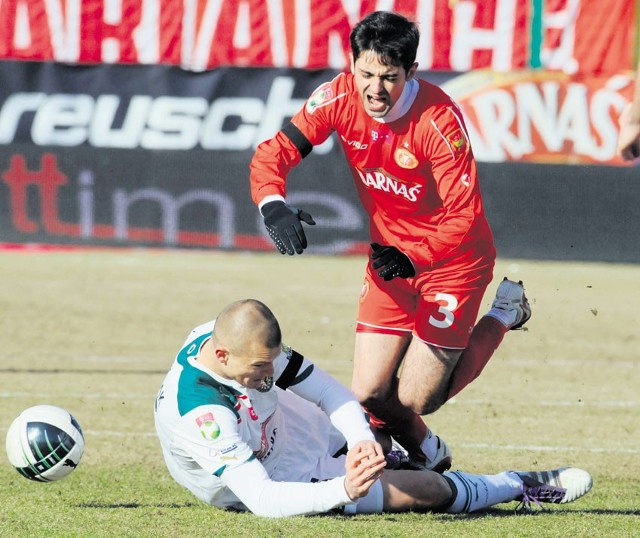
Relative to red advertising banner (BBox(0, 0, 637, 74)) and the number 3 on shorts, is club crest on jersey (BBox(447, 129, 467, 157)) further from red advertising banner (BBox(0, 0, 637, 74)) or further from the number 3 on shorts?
red advertising banner (BBox(0, 0, 637, 74))

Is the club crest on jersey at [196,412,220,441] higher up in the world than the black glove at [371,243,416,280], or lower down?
lower down

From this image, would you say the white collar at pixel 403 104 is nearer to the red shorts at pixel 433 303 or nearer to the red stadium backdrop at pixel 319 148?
the red shorts at pixel 433 303

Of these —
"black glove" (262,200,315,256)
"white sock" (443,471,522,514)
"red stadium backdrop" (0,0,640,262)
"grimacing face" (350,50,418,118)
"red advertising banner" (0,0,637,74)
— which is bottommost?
"red stadium backdrop" (0,0,640,262)

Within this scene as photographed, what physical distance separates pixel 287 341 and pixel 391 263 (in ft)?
21.0

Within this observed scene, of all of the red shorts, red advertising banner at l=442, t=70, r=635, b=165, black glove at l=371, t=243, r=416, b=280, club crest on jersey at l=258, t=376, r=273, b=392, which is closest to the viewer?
club crest on jersey at l=258, t=376, r=273, b=392

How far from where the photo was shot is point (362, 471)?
6.15 metres

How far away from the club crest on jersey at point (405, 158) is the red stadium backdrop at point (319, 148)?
41.1 feet

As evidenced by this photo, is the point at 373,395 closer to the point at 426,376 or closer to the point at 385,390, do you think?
the point at 385,390

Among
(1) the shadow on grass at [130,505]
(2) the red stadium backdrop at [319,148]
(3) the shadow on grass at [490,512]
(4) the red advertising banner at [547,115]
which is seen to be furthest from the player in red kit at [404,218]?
(4) the red advertising banner at [547,115]

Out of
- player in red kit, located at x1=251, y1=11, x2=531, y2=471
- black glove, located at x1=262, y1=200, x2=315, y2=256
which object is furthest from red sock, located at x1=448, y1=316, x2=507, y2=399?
black glove, located at x1=262, y1=200, x2=315, y2=256

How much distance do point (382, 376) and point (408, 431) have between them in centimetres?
38

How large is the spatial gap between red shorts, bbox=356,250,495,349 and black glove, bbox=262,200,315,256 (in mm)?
1023

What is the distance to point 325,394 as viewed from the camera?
6.96 meters

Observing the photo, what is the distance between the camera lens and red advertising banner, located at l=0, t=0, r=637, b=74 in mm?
Result: 21266
